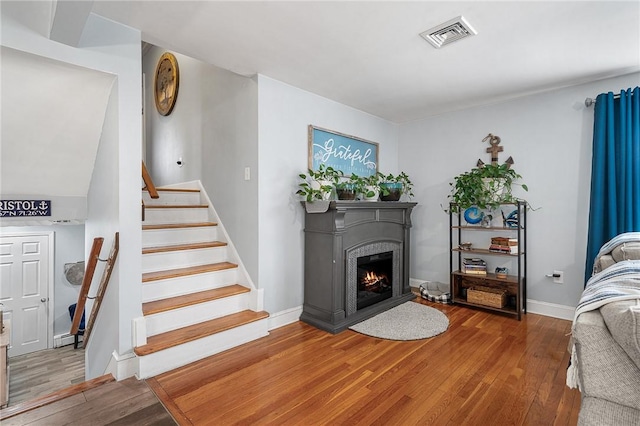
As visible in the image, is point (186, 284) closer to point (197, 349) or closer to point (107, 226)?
point (197, 349)

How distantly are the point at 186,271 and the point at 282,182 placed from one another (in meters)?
1.20

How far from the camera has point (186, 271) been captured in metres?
2.87

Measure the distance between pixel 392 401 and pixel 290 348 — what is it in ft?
3.22

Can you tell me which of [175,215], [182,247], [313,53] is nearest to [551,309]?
[313,53]

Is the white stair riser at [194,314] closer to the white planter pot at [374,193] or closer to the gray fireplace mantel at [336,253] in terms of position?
the gray fireplace mantel at [336,253]

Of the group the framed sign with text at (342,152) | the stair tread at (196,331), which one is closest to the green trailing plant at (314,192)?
the framed sign with text at (342,152)

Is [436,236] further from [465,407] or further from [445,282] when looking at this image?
[465,407]

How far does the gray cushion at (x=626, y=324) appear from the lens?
2.89 ft

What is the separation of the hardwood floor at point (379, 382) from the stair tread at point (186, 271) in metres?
0.76

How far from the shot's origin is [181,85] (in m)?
4.17

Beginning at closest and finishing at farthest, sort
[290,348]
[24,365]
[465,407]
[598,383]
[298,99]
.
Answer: [598,383] → [465,407] → [290,348] → [298,99] → [24,365]

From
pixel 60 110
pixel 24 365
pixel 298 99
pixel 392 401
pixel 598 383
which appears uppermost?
pixel 298 99

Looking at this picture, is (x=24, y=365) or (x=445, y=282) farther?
(x=24, y=365)

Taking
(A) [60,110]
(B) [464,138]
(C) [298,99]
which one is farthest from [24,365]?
(B) [464,138]
